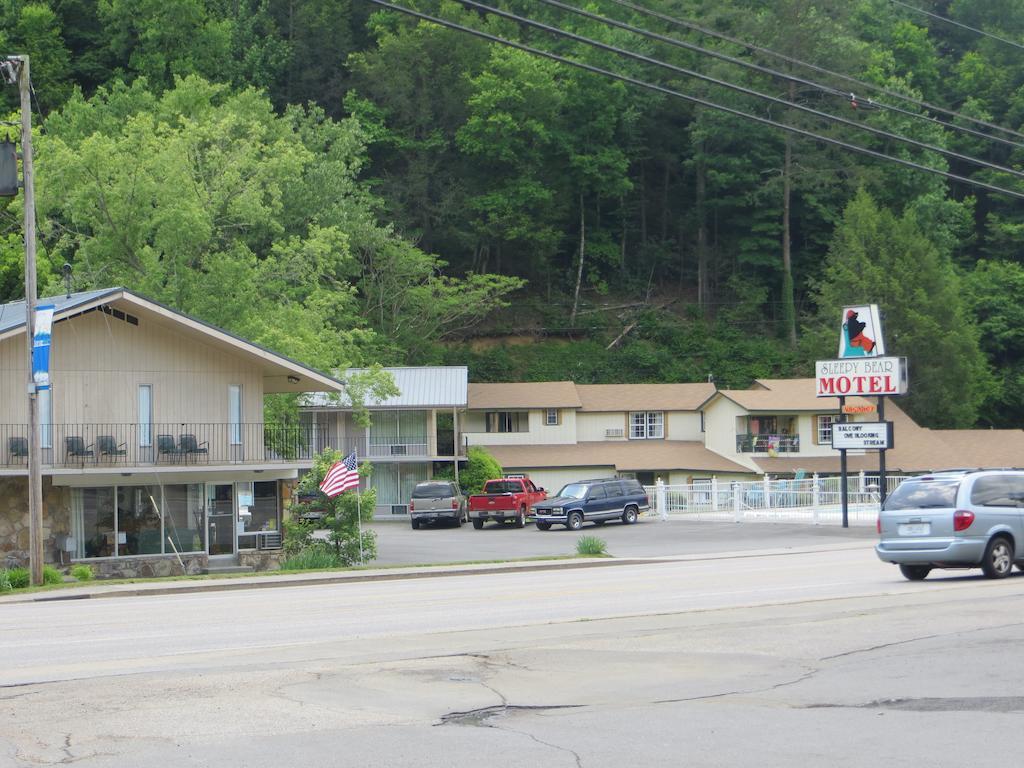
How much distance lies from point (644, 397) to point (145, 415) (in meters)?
38.5

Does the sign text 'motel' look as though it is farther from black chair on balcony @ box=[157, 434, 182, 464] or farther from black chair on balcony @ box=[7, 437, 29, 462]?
black chair on balcony @ box=[7, 437, 29, 462]

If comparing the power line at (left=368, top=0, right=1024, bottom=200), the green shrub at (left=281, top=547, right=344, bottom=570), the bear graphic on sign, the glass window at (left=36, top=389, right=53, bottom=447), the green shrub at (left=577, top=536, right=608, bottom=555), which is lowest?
the green shrub at (left=281, top=547, right=344, bottom=570)

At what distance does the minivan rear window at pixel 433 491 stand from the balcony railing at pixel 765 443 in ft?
65.3

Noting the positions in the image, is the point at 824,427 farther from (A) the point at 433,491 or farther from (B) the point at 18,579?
(B) the point at 18,579

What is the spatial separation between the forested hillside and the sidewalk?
1501 inches

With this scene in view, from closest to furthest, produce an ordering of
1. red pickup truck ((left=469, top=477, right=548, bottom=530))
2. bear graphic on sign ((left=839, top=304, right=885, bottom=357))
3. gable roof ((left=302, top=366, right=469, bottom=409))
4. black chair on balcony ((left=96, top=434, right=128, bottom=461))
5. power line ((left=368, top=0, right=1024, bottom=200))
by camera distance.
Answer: power line ((left=368, top=0, right=1024, bottom=200))
black chair on balcony ((left=96, top=434, right=128, bottom=461))
bear graphic on sign ((left=839, top=304, right=885, bottom=357))
red pickup truck ((left=469, top=477, right=548, bottom=530))
gable roof ((left=302, top=366, right=469, bottom=409))

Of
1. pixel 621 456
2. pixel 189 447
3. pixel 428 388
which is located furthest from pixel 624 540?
pixel 621 456

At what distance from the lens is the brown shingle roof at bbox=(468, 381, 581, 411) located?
68188 millimetres

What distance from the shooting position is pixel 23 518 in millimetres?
33062

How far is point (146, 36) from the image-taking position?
7806 centimetres

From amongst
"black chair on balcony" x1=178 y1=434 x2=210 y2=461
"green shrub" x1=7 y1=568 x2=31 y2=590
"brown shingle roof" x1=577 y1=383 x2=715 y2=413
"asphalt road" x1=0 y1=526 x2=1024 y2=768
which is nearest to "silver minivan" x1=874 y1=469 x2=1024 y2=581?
"asphalt road" x1=0 y1=526 x2=1024 y2=768

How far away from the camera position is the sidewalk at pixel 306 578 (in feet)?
79.5

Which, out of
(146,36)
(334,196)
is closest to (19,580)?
(334,196)

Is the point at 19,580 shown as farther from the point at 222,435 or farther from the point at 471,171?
the point at 471,171
